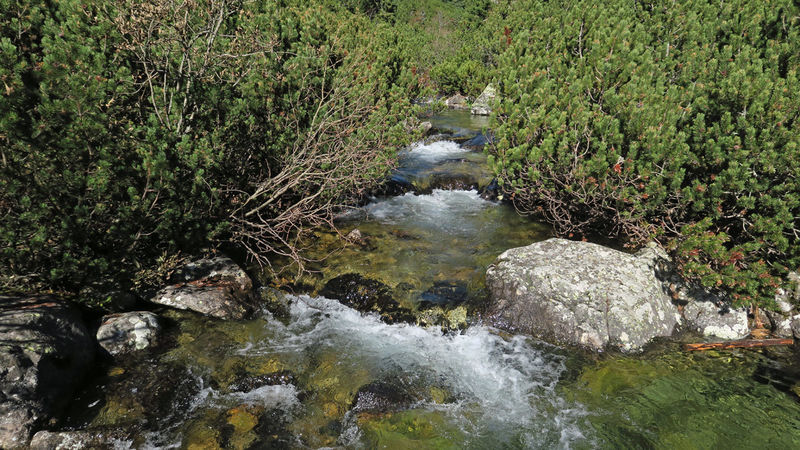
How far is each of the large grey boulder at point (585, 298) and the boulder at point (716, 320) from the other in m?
0.30

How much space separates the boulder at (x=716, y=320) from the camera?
755cm

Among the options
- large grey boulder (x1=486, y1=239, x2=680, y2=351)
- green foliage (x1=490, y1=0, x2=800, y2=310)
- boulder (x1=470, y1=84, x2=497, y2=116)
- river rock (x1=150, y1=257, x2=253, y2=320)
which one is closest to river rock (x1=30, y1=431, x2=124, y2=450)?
river rock (x1=150, y1=257, x2=253, y2=320)

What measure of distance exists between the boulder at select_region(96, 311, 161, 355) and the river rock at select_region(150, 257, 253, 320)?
713 mm

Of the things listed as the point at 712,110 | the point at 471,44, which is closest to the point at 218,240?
the point at 712,110

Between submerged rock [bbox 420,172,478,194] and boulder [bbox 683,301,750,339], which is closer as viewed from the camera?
boulder [bbox 683,301,750,339]

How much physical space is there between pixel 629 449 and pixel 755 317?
14.6 feet

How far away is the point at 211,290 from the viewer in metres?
8.05

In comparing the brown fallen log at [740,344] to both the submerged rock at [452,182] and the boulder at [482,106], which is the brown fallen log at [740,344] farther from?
the boulder at [482,106]

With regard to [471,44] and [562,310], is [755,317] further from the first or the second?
[471,44]

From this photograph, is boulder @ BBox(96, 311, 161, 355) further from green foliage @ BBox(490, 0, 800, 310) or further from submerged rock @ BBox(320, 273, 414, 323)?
green foliage @ BBox(490, 0, 800, 310)

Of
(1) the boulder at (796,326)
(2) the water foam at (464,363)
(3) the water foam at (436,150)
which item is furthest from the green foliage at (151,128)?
(1) the boulder at (796,326)

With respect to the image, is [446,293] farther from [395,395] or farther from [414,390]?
[395,395]

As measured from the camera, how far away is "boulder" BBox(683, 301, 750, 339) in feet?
24.8

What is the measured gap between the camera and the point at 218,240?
30.2 feet
